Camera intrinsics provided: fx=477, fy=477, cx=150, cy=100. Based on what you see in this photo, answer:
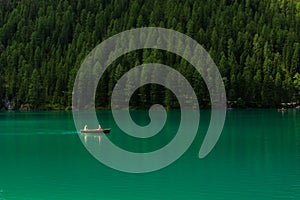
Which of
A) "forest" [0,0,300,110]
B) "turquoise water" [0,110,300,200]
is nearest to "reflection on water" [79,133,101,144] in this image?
"turquoise water" [0,110,300,200]

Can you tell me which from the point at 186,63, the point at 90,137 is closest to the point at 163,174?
the point at 90,137

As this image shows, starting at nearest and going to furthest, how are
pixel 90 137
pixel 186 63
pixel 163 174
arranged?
pixel 163 174 < pixel 90 137 < pixel 186 63

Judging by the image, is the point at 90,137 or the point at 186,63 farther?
the point at 186,63

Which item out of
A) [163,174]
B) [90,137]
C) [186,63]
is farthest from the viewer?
[186,63]

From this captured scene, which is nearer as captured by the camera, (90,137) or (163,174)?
(163,174)

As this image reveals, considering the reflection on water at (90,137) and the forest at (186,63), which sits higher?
the forest at (186,63)

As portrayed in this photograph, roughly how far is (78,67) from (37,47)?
3747 centimetres

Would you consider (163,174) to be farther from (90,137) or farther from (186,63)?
(186,63)

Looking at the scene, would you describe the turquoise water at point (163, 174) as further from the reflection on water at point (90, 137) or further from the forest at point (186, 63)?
the forest at point (186, 63)

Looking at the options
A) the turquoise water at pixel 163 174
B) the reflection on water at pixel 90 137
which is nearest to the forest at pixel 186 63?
the reflection on water at pixel 90 137

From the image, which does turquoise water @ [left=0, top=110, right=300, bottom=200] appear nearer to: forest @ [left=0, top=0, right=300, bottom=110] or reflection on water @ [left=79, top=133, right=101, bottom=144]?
reflection on water @ [left=79, top=133, right=101, bottom=144]

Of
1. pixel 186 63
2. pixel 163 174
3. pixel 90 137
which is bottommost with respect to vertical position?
pixel 90 137

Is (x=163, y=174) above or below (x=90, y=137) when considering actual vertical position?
above

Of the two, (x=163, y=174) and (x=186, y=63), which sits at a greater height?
(x=186, y=63)
